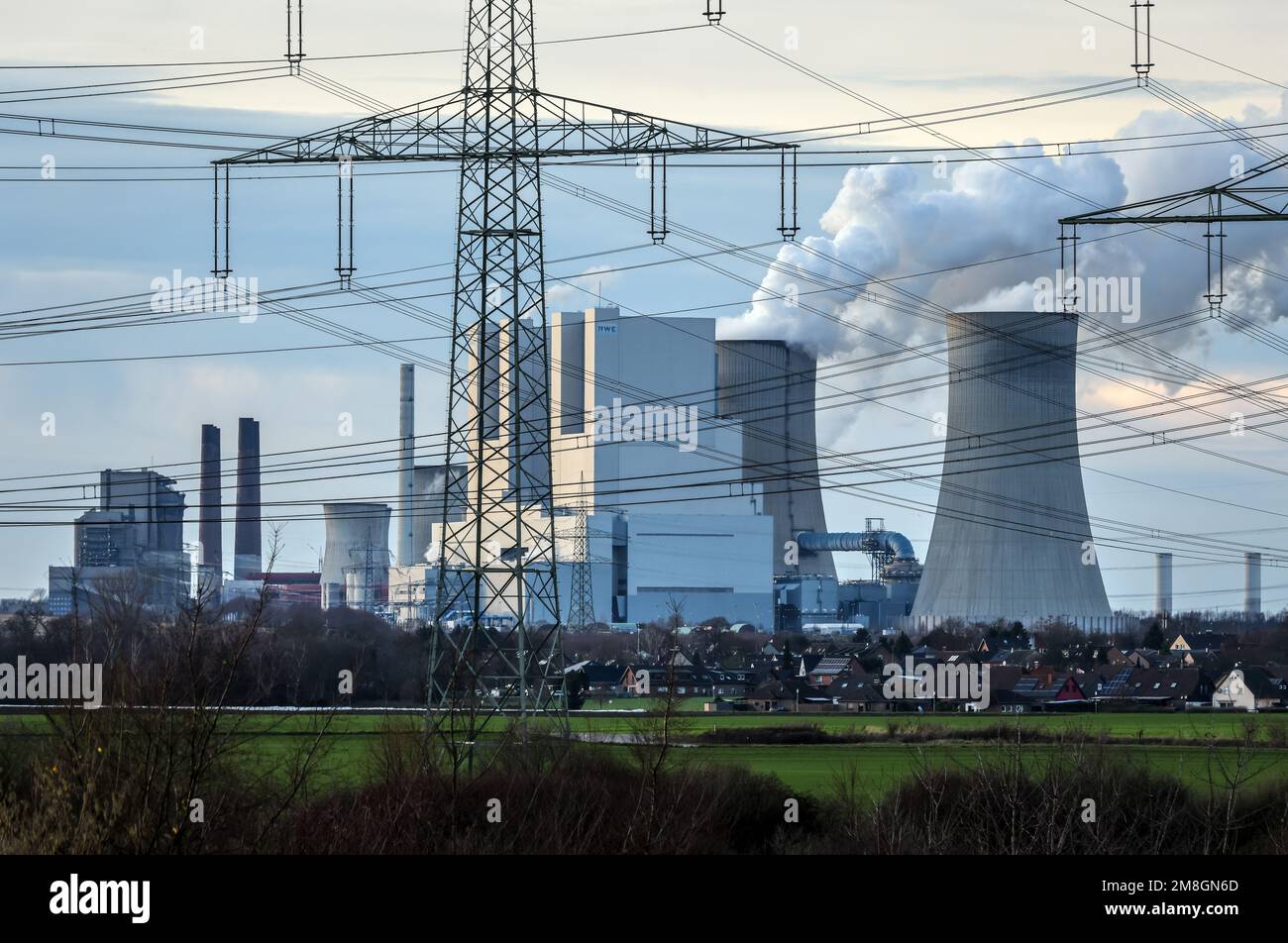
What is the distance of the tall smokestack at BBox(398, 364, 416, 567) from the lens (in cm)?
7256

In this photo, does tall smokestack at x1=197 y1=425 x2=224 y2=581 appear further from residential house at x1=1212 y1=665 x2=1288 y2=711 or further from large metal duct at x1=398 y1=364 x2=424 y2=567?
residential house at x1=1212 y1=665 x2=1288 y2=711

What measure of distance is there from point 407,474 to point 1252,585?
47404mm

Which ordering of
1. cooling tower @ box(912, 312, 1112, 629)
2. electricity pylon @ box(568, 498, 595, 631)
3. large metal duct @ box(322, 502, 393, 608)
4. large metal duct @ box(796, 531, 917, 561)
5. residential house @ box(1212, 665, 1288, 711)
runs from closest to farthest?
1. residential house @ box(1212, 665, 1288, 711)
2. cooling tower @ box(912, 312, 1112, 629)
3. electricity pylon @ box(568, 498, 595, 631)
4. large metal duct @ box(796, 531, 917, 561)
5. large metal duct @ box(322, 502, 393, 608)

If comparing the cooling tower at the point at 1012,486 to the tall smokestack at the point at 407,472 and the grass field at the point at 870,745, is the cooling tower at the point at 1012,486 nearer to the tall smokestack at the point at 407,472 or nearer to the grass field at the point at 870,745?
the grass field at the point at 870,745

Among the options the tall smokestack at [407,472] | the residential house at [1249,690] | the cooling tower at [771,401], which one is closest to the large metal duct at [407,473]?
the tall smokestack at [407,472]

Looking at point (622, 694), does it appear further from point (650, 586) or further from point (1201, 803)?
point (1201, 803)

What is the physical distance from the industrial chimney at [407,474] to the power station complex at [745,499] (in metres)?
0.16

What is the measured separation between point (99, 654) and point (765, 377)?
105 ft

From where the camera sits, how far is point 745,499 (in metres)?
62.0

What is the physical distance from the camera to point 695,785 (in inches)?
585

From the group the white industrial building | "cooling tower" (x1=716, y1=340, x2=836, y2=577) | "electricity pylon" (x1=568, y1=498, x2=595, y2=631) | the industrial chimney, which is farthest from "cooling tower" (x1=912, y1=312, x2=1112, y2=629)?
the industrial chimney

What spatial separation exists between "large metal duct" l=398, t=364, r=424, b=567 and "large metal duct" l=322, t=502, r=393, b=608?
1.62 meters

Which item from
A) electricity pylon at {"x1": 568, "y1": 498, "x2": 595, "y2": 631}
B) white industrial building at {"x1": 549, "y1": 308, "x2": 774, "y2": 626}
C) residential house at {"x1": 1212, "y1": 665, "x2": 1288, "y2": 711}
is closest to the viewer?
residential house at {"x1": 1212, "y1": 665, "x2": 1288, "y2": 711}
